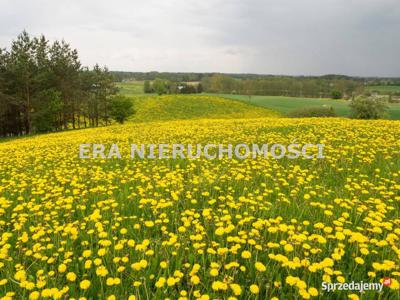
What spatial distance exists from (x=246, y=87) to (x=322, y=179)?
4532 inches

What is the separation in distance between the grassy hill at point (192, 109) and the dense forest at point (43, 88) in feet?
33.4

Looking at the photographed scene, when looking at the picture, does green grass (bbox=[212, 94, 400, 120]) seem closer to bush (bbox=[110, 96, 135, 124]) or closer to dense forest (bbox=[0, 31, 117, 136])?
bush (bbox=[110, 96, 135, 124])

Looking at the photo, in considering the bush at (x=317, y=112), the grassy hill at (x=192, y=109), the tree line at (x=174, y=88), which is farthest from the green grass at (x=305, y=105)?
the tree line at (x=174, y=88)

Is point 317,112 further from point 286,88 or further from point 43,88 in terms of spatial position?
point 286,88

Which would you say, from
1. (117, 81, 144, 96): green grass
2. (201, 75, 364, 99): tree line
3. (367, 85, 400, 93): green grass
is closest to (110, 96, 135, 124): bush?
(117, 81, 144, 96): green grass

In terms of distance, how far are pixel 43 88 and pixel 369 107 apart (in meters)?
41.8

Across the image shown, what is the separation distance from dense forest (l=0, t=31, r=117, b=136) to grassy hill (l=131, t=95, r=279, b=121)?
10173mm

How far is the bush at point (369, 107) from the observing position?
32312mm

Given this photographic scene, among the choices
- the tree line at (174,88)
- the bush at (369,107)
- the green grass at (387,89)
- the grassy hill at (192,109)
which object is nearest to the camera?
the bush at (369,107)

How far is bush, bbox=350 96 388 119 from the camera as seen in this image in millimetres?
32312

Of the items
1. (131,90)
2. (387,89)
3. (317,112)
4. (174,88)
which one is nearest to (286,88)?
(387,89)

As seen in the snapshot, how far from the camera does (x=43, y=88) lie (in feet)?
121

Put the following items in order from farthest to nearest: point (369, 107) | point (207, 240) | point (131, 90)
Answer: point (131, 90), point (369, 107), point (207, 240)

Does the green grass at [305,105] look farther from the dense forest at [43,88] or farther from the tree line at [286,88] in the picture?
the dense forest at [43,88]
